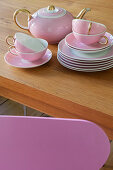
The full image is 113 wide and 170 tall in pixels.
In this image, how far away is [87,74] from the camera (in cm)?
99

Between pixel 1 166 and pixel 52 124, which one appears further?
pixel 1 166

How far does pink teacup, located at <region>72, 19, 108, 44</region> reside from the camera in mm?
984

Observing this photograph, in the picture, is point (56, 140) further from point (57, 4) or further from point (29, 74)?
point (57, 4)

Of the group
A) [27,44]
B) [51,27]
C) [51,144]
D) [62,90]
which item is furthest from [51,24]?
[51,144]

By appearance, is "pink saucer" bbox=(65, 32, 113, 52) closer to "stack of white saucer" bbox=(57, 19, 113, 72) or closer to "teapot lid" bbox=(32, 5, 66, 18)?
"stack of white saucer" bbox=(57, 19, 113, 72)

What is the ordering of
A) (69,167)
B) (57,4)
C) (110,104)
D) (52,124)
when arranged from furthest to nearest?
1. (57,4)
2. (110,104)
3. (69,167)
4. (52,124)

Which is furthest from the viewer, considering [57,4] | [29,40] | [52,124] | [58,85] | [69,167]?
[57,4]

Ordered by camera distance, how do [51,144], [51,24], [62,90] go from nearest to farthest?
[51,144] < [62,90] < [51,24]

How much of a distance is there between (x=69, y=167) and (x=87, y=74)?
0.42 meters

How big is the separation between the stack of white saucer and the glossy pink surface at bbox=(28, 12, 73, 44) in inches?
5.3

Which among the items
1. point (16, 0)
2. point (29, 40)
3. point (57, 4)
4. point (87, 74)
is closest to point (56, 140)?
point (87, 74)

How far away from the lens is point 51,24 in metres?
1.16

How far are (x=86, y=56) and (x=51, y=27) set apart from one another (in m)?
0.24

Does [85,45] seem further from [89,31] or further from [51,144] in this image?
[51,144]
